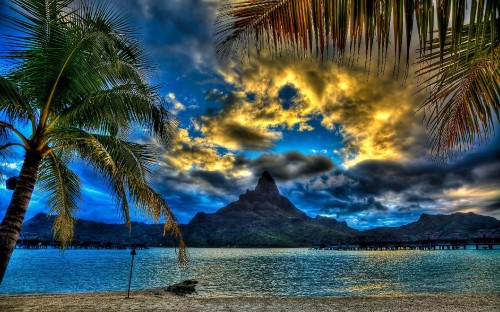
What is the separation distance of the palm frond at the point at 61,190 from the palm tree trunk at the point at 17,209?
206cm

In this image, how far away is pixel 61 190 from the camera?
410 inches

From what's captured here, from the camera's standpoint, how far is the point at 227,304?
56.1 feet

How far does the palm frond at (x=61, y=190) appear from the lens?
10.4 m

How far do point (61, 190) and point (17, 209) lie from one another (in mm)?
3086

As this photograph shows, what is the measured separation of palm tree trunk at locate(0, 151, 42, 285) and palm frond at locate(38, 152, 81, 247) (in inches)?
81.0

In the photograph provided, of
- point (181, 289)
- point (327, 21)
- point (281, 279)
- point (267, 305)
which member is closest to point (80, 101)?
point (327, 21)

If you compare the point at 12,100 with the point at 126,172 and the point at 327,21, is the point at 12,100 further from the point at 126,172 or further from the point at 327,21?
the point at 327,21

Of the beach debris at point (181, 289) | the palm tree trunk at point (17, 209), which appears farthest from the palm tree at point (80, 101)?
the beach debris at point (181, 289)

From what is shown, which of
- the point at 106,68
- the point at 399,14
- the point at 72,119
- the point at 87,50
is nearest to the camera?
the point at 399,14

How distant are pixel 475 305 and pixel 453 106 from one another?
19020mm

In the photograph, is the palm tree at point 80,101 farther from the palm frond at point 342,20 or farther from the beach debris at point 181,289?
the beach debris at point 181,289

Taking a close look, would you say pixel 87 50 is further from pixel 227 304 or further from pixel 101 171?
pixel 227 304

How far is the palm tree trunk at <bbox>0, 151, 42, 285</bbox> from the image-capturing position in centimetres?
719

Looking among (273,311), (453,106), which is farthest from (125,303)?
(453,106)
